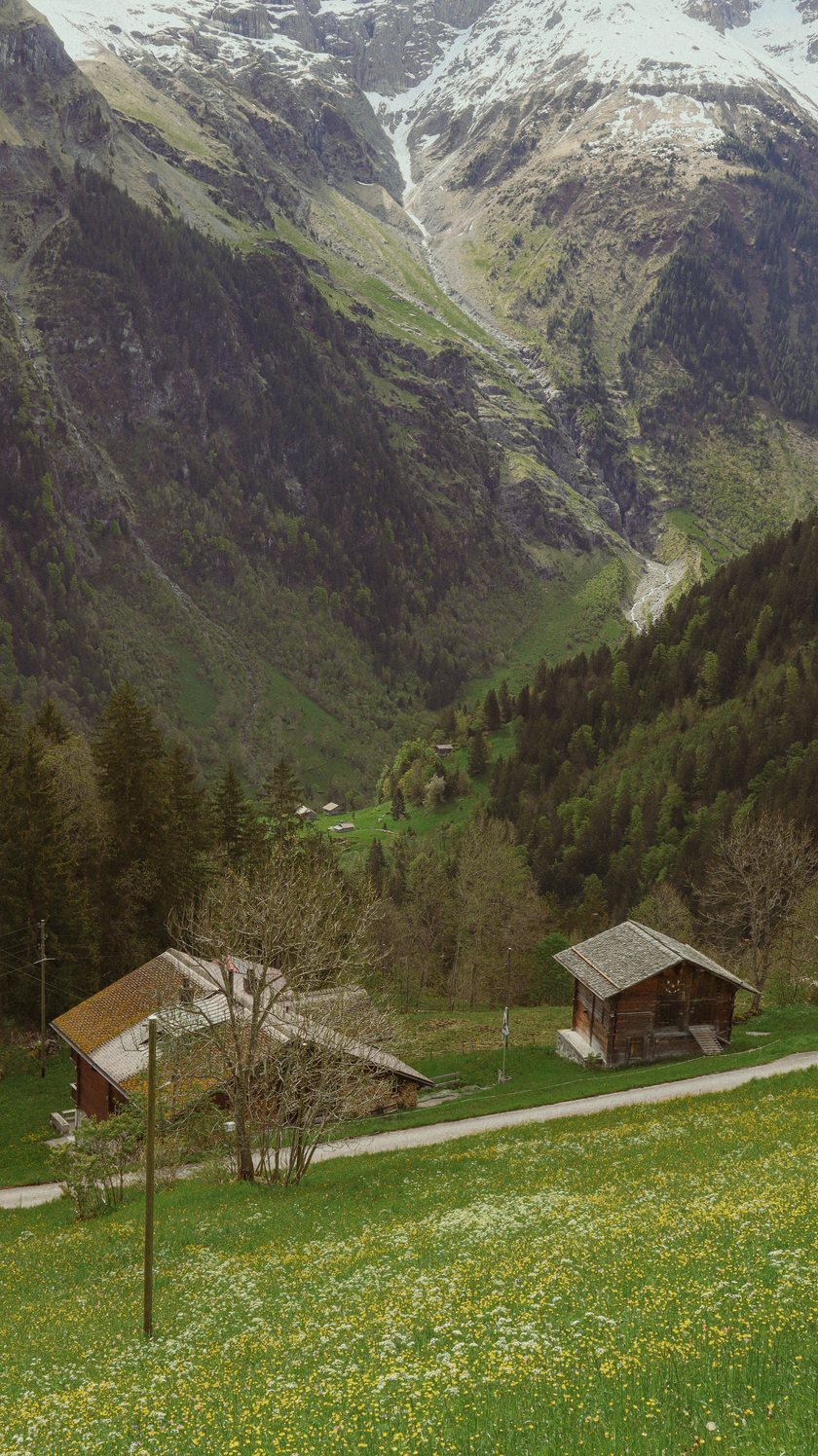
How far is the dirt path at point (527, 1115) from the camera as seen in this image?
143ft

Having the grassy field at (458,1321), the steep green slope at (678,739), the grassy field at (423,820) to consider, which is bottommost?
the grassy field at (423,820)

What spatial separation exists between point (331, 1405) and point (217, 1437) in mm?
1611

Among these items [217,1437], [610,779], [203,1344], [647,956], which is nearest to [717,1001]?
[647,956]

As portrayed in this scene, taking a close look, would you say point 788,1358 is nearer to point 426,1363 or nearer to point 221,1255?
point 426,1363

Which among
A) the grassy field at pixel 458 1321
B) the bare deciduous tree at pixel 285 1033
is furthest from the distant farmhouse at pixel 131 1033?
the grassy field at pixel 458 1321

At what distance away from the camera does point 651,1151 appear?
28875mm

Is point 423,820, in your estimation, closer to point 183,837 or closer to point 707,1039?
point 183,837

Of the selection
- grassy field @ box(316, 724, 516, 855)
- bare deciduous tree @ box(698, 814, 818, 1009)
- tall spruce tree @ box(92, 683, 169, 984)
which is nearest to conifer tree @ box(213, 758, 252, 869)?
tall spruce tree @ box(92, 683, 169, 984)

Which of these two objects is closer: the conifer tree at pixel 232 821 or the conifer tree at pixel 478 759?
the conifer tree at pixel 232 821

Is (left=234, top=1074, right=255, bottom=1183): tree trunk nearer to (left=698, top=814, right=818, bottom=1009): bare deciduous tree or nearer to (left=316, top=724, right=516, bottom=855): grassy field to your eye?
(left=698, top=814, right=818, bottom=1009): bare deciduous tree

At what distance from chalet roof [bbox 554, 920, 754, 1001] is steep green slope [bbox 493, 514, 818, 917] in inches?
1745

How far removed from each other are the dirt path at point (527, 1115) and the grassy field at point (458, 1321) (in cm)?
1624

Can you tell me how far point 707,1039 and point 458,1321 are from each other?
47.5 m

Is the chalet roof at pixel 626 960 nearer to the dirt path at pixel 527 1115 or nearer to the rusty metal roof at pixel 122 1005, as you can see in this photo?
the dirt path at pixel 527 1115
